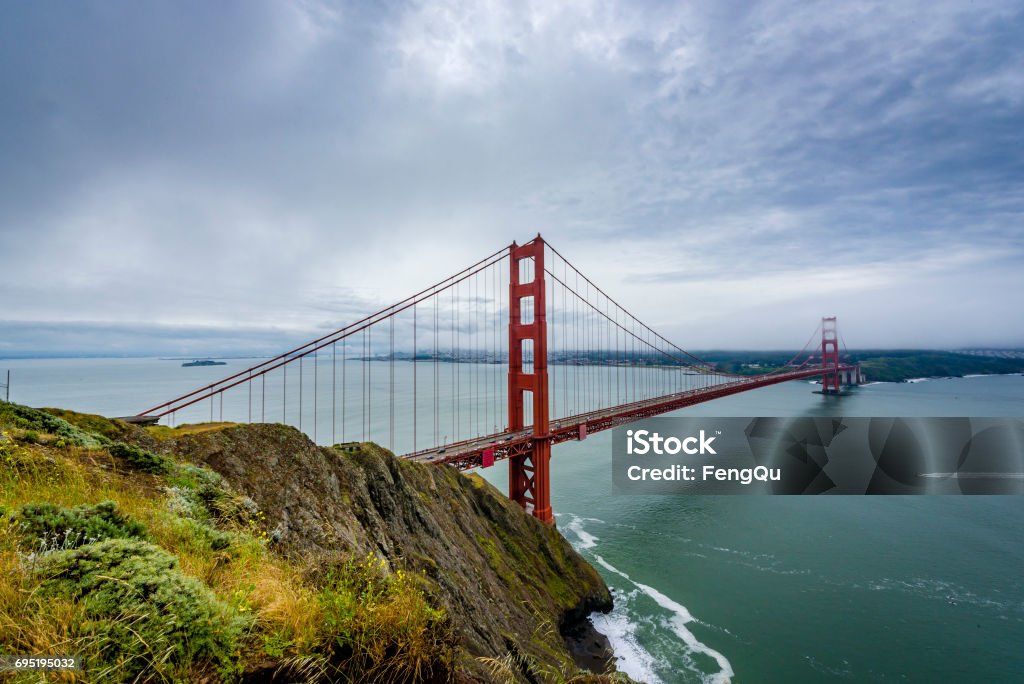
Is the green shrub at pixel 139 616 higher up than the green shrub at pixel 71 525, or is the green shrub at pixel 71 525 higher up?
the green shrub at pixel 71 525

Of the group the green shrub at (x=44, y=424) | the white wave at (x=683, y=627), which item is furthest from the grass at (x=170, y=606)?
the white wave at (x=683, y=627)

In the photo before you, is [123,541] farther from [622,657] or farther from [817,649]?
[817,649]

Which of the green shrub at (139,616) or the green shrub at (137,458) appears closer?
the green shrub at (139,616)

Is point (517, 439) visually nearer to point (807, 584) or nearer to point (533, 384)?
point (533, 384)

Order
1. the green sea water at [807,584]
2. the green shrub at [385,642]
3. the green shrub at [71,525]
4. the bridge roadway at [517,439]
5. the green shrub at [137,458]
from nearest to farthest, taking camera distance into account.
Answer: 1. the green shrub at [385,642]
2. the green shrub at [71,525]
3. the green shrub at [137,458]
4. the green sea water at [807,584]
5. the bridge roadway at [517,439]

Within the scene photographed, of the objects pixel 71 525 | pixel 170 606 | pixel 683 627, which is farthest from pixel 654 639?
pixel 71 525

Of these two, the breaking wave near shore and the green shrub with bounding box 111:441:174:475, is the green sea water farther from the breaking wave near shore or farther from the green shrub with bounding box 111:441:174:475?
the green shrub with bounding box 111:441:174:475

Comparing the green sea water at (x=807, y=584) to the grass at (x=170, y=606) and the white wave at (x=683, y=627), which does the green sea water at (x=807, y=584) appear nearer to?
the white wave at (x=683, y=627)
